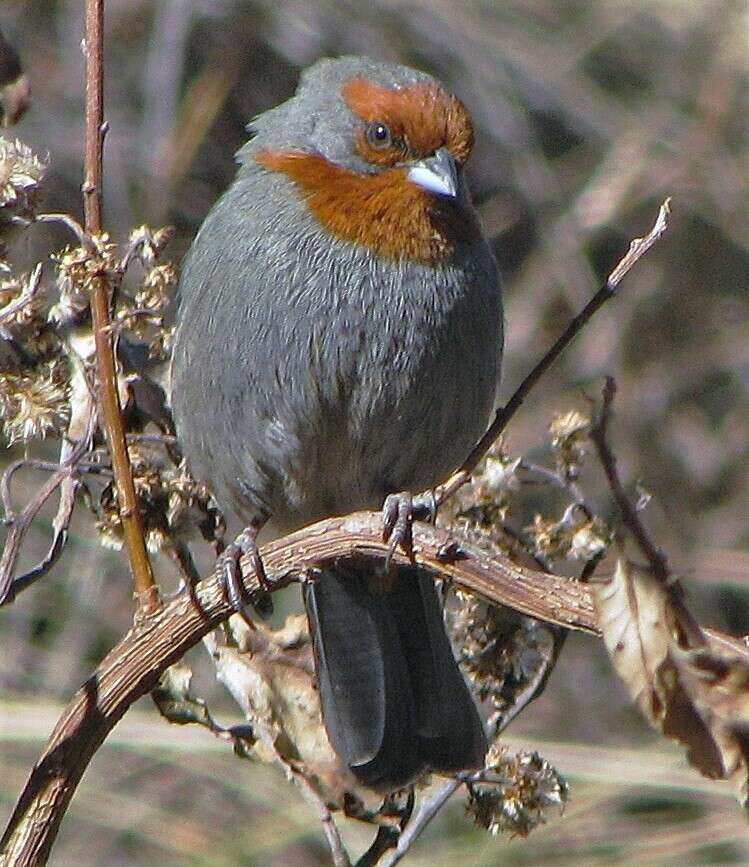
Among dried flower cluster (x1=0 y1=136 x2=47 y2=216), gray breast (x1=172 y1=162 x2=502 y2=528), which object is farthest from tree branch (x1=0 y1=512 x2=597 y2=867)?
gray breast (x1=172 y1=162 x2=502 y2=528)

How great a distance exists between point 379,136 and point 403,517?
125 centimetres

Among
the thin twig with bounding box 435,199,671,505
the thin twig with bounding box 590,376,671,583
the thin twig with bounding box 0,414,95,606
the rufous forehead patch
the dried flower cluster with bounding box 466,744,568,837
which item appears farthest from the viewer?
the rufous forehead patch

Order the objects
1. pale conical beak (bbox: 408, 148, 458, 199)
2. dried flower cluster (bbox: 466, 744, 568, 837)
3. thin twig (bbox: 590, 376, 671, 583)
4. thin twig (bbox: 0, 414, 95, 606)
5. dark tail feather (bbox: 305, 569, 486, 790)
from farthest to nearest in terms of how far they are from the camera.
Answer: pale conical beak (bbox: 408, 148, 458, 199)
dark tail feather (bbox: 305, 569, 486, 790)
dried flower cluster (bbox: 466, 744, 568, 837)
thin twig (bbox: 0, 414, 95, 606)
thin twig (bbox: 590, 376, 671, 583)

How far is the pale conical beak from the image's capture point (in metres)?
3.40

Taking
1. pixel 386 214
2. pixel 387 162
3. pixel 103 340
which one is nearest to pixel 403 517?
pixel 103 340

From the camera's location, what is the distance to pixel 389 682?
364 cm

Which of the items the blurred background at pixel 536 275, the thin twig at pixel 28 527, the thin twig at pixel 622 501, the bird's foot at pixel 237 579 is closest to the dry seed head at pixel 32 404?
the thin twig at pixel 28 527

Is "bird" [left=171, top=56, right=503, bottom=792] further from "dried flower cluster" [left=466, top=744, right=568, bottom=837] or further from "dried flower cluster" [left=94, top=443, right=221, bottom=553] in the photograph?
"dried flower cluster" [left=466, top=744, right=568, bottom=837]

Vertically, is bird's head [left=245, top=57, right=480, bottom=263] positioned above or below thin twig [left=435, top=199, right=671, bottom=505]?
above

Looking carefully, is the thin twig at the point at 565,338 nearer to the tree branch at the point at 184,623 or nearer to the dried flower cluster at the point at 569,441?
the tree branch at the point at 184,623

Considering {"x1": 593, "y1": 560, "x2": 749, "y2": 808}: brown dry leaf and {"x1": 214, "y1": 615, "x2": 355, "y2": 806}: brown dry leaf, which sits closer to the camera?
{"x1": 593, "y1": 560, "x2": 749, "y2": 808}: brown dry leaf

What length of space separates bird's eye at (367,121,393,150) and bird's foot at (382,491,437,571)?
96 centimetres

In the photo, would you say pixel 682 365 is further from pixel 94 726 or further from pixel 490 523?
pixel 94 726

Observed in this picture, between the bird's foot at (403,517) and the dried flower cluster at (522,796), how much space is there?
15.1 inches
